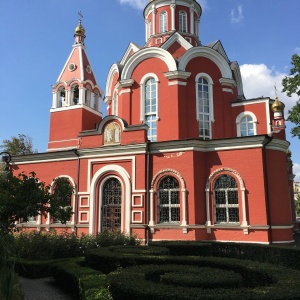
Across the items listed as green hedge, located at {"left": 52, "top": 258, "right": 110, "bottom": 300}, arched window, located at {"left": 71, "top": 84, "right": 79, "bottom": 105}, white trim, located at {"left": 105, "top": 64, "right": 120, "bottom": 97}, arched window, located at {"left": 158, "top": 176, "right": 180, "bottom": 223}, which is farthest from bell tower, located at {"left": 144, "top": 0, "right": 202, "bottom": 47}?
green hedge, located at {"left": 52, "top": 258, "right": 110, "bottom": 300}

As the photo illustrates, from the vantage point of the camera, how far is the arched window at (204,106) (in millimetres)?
19438

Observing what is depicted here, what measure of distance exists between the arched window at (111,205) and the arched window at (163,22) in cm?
1182

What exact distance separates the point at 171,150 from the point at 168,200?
244 cm

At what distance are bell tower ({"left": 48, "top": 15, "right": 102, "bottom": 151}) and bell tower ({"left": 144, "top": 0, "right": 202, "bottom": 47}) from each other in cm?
498

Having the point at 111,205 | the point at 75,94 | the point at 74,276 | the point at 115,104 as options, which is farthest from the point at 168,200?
the point at 75,94

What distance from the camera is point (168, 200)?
16391mm

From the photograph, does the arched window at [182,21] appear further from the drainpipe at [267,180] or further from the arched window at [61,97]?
the drainpipe at [267,180]

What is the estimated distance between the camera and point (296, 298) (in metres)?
5.15

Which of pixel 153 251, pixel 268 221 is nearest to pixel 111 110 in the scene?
pixel 268 221

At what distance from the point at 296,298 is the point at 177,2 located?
878 inches

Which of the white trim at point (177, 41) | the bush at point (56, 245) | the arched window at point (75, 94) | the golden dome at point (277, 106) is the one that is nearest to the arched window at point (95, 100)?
the arched window at point (75, 94)

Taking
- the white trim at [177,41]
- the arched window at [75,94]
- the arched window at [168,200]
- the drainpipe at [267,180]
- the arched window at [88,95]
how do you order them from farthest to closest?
1. the arched window at [88,95]
2. the arched window at [75,94]
3. the white trim at [177,41]
4. the arched window at [168,200]
5. the drainpipe at [267,180]

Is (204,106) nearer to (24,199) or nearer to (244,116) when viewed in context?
(244,116)

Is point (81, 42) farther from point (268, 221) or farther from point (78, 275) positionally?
point (78, 275)
